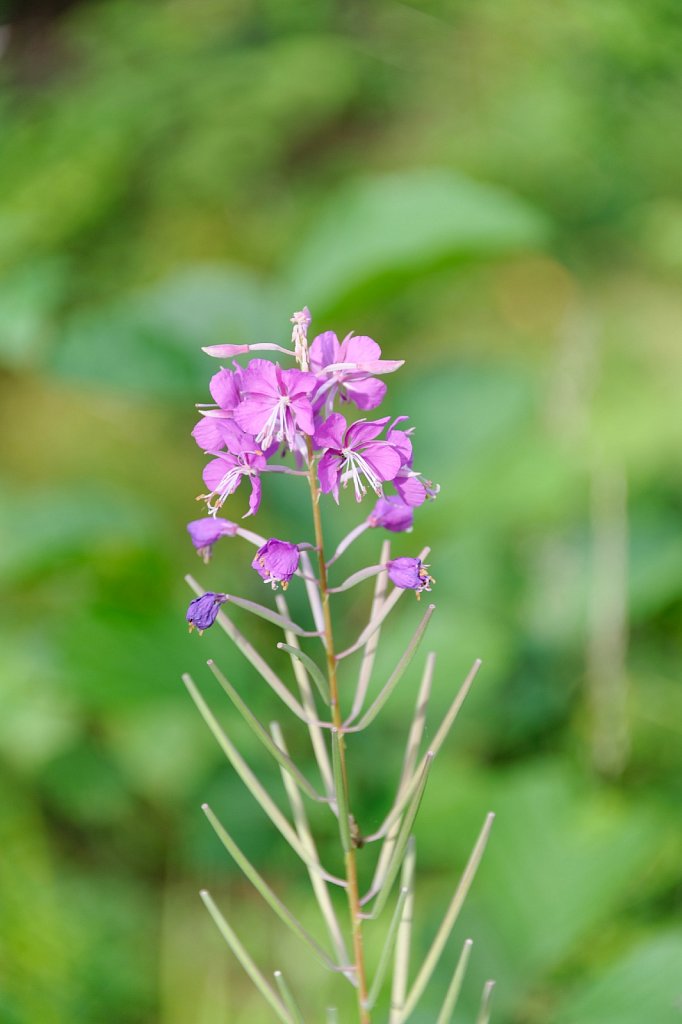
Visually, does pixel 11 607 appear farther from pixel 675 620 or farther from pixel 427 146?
pixel 427 146

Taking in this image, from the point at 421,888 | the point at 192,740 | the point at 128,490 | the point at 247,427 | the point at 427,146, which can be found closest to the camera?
the point at 247,427

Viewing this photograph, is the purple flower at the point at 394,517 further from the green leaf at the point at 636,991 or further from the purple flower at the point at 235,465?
the green leaf at the point at 636,991

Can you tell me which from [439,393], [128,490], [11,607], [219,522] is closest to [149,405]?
[128,490]

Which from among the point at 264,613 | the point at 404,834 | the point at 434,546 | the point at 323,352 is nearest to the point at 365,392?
the point at 323,352

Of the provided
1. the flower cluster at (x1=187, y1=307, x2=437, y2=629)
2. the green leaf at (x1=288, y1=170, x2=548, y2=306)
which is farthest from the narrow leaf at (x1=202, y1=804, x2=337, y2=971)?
the green leaf at (x1=288, y1=170, x2=548, y2=306)

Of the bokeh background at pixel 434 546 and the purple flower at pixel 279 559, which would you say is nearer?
the purple flower at pixel 279 559

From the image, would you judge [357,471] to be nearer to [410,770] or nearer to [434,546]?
[410,770]

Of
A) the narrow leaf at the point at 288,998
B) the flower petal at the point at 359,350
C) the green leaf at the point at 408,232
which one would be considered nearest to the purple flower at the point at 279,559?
the flower petal at the point at 359,350
